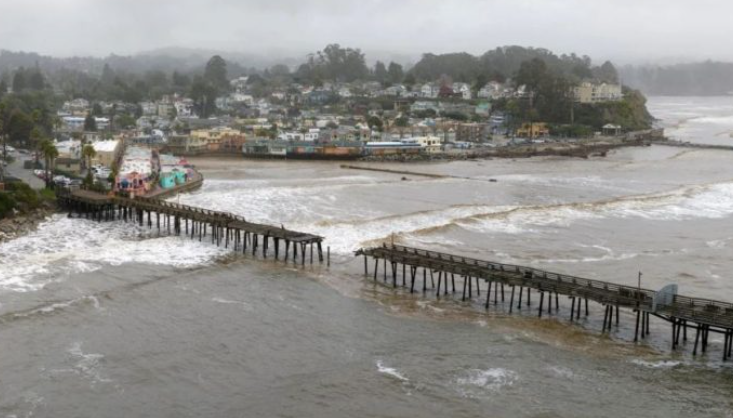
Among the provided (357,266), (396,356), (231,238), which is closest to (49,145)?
→ (231,238)

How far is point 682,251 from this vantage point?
116ft

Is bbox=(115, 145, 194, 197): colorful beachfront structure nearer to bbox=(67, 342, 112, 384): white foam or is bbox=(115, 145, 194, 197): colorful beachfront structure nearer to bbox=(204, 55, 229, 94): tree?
bbox=(67, 342, 112, 384): white foam

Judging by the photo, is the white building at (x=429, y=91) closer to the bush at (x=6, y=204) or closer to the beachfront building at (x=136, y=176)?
the beachfront building at (x=136, y=176)

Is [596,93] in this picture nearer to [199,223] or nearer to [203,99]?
[203,99]

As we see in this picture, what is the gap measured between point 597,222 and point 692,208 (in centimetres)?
908

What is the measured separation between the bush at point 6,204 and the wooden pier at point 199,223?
3.54 meters

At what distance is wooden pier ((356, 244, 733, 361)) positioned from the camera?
22438mm

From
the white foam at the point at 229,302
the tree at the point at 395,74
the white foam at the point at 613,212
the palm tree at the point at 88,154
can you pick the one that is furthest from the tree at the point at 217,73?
the white foam at the point at 229,302

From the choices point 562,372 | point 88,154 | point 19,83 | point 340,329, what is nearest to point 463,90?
point 19,83

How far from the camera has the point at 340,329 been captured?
956 inches

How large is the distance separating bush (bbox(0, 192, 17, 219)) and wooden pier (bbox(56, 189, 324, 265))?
3.54m

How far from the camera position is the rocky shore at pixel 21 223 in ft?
117

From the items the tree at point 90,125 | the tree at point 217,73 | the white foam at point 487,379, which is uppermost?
the tree at point 217,73

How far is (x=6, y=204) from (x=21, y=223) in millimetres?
1661
